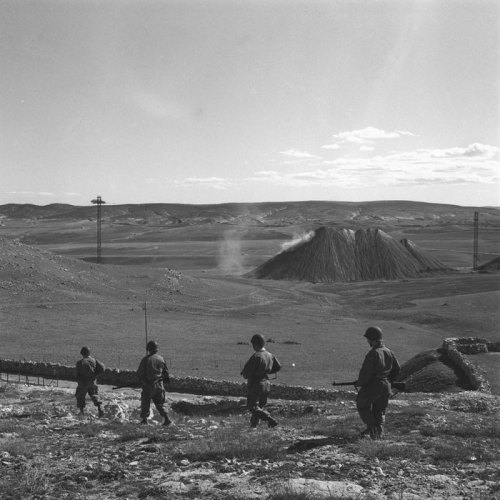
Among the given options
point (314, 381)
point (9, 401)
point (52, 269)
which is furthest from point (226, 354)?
point (52, 269)

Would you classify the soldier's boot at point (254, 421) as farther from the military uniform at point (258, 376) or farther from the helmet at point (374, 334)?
the helmet at point (374, 334)

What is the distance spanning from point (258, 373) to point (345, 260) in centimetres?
9529

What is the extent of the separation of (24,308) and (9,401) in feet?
126

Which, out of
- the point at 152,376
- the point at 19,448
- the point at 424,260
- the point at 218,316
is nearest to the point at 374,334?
the point at 152,376

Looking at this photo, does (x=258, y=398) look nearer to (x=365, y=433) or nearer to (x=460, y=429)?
(x=365, y=433)

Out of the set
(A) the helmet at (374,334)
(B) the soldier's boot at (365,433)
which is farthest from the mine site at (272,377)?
(A) the helmet at (374,334)

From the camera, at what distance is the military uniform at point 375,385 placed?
10094mm

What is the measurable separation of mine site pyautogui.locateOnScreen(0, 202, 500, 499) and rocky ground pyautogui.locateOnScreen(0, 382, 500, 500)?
0.04 metres

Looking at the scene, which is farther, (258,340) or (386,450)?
(258,340)

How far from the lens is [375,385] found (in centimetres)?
1016

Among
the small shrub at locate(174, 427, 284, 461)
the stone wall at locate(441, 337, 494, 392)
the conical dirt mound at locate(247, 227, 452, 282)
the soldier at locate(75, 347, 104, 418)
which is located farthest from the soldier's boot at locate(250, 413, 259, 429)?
the conical dirt mound at locate(247, 227, 452, 282)

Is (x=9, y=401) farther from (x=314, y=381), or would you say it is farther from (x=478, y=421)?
(x=314, y=381)

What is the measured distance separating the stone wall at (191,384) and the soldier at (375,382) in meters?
12.9

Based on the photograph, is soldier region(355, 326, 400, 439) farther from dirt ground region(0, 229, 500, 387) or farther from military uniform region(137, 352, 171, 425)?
dirt ground region(0, 229, 500, 387)
